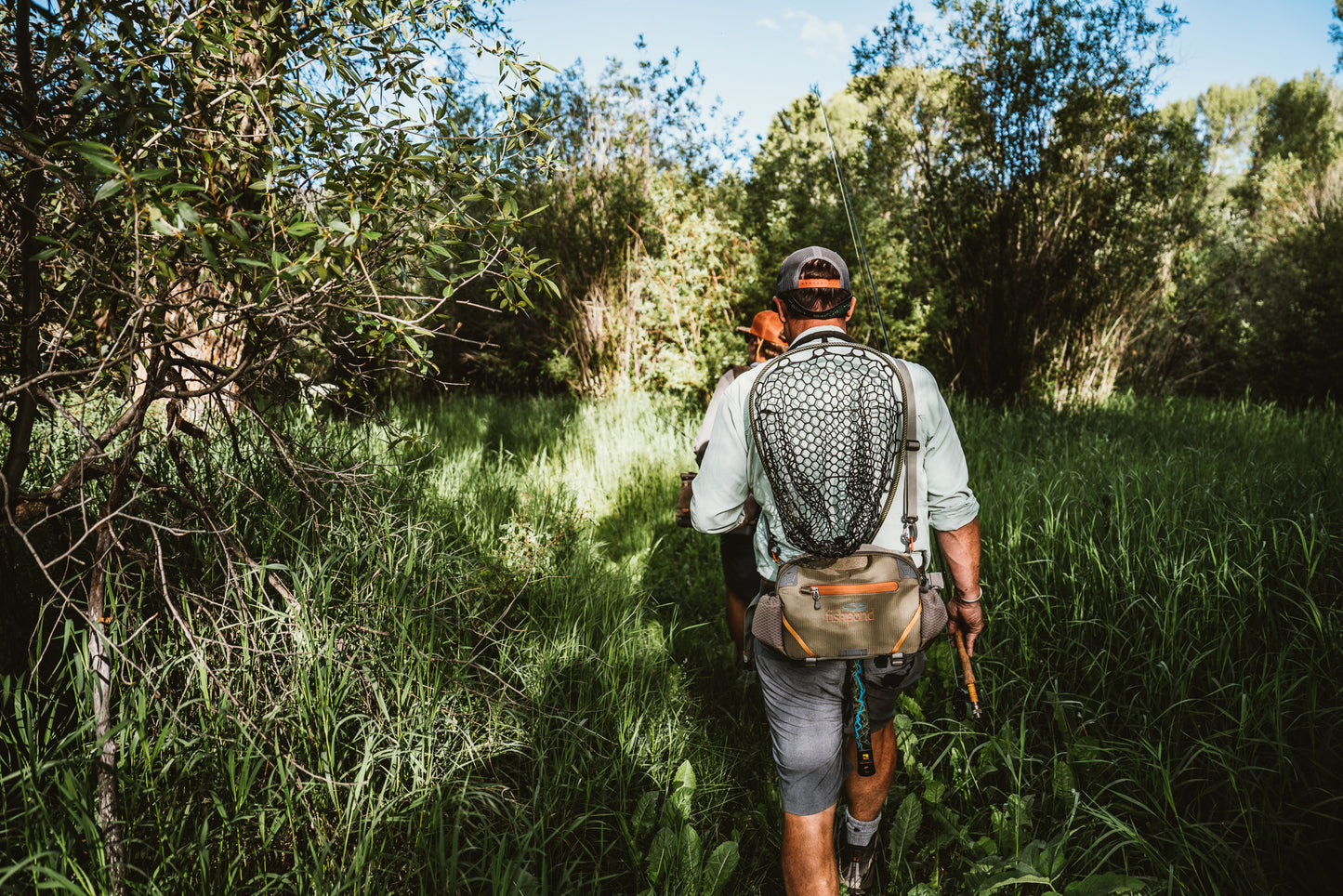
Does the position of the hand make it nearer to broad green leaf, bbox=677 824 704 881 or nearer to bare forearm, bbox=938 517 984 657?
bare forearm, bbox=938 517 984 657

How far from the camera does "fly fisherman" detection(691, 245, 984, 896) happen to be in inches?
77.8

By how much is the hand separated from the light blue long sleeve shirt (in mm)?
296

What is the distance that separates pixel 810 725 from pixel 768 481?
0.74 meters

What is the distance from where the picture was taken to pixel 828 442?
1851 millimetres

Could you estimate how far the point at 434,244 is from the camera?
2025mm

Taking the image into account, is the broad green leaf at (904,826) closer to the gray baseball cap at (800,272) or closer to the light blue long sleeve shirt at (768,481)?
the light blue long sleeve shirt at (768,481)

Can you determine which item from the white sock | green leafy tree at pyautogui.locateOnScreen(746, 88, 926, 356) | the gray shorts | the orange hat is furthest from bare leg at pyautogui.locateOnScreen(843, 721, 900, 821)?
green leafy tree at pyautogui.locateOnScreen(746, 88, 926, 356)

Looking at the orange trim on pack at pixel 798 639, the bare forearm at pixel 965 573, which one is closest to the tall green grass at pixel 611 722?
the bare forearm at pixel 965 573

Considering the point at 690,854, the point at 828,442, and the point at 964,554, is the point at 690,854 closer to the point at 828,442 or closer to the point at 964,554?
the point at 964,554

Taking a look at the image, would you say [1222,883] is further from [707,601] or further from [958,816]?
[707,601]

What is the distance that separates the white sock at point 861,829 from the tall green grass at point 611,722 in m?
0.13

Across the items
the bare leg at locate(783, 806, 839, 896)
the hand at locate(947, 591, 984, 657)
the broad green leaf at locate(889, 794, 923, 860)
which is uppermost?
the hand at locate(947, 591, 984, 657)

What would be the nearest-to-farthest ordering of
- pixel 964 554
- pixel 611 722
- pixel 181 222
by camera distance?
pixel 181 222, pixel 964 554, pixel 611 722

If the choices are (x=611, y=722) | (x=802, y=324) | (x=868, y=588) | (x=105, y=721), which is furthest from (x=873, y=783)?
(x=105, y=721)
